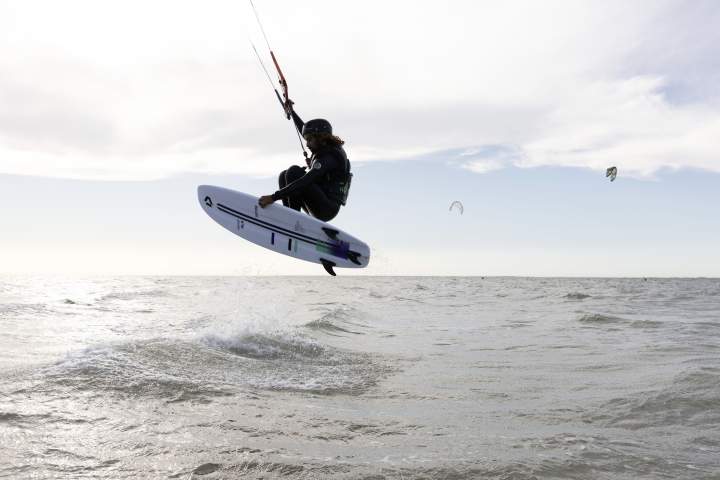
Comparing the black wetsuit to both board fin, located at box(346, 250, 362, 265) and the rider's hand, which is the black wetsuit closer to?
the rider's hand

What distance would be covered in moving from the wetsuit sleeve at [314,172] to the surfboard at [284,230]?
2.60ft

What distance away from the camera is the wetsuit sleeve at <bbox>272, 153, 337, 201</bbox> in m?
8.42

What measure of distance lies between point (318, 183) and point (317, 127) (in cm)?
89

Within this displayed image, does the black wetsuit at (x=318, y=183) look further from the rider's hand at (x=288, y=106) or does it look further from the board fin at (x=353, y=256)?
the board fin at (x=353, y=256)

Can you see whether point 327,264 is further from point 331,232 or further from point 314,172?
point 314,172

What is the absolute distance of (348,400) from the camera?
6648 millimetres

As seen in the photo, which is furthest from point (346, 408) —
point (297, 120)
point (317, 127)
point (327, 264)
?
point (297, 120)

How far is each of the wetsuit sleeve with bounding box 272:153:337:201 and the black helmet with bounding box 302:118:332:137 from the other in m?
0.40

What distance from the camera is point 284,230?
939 centimetres

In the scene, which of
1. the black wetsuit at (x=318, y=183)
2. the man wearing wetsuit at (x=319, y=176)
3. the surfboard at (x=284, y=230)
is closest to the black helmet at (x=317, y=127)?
the man wearing wetsuit at (x=319, y=176)

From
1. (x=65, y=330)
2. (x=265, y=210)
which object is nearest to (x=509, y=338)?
(x=265, y=210)

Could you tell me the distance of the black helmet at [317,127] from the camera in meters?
8.59

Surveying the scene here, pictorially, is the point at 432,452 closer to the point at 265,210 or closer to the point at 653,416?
the point at 653,416

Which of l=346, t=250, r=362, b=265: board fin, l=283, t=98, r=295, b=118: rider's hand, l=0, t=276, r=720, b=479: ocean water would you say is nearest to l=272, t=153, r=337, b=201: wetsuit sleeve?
l=283, t=98, r=295, b=118: rider's hand
